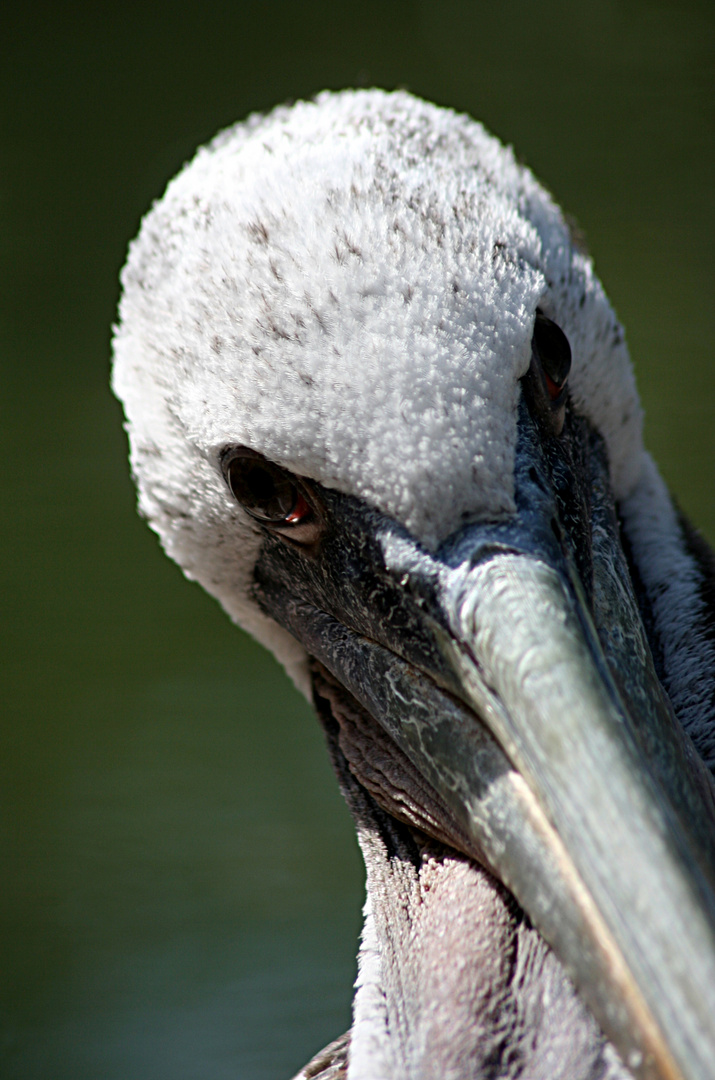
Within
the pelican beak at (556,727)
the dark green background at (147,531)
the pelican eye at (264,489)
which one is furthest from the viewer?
the dark green background at (147,531)

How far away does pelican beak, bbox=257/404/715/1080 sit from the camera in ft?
2.91

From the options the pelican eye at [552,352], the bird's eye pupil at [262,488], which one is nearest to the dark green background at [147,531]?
the bird's eye pupil at [262,488]

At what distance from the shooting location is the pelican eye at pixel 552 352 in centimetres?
129

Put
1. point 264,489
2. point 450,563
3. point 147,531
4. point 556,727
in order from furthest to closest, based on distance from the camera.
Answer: point 147,531 < point 264,489 < point 450,563 < point 556,727

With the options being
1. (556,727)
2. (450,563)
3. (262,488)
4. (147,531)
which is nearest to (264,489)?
(262,488)

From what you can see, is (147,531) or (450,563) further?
(147,531)

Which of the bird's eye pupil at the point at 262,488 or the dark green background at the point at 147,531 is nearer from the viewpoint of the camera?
the bird's eye pupil at the point at 262,488

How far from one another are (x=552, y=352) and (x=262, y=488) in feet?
1.25

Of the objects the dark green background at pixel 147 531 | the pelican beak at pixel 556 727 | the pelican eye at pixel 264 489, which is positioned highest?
the dark green background at pixel 147 531

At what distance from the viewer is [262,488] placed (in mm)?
1297

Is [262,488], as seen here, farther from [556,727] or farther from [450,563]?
[556,727]

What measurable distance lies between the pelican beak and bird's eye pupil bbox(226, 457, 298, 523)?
0.07 meters

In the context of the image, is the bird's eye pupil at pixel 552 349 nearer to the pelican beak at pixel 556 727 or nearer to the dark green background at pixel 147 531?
the pelican beak at pixel 556 727

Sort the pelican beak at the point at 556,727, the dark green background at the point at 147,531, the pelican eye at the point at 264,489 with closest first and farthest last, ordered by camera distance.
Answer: the pelican beak at the point at 556,727 < the pelican eye at the point at 264,489 < the dark green background at the point at 147,531
